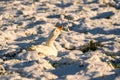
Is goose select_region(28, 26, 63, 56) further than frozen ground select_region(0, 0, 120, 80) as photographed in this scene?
Yes

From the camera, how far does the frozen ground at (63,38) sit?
30.1 feet

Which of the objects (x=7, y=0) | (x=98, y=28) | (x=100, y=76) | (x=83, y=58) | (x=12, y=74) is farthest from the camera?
(x=7, y=0)

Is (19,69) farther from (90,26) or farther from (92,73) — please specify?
(90,26)

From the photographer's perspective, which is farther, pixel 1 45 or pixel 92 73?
pixel 1 45

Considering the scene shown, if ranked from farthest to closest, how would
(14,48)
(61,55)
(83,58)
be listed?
(14,48) → (61,55) → (83,58)

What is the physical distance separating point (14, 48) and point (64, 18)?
167 inches

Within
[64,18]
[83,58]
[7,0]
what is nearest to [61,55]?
[83,58]

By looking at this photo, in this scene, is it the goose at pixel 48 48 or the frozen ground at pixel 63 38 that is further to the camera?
the goose at pixel 48 48

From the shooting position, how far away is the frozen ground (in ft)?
30.1

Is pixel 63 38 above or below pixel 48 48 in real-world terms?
below

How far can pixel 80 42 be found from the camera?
490 inches

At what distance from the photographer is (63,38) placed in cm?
1302

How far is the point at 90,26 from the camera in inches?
566

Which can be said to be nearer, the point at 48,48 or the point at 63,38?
the point at 48,48
